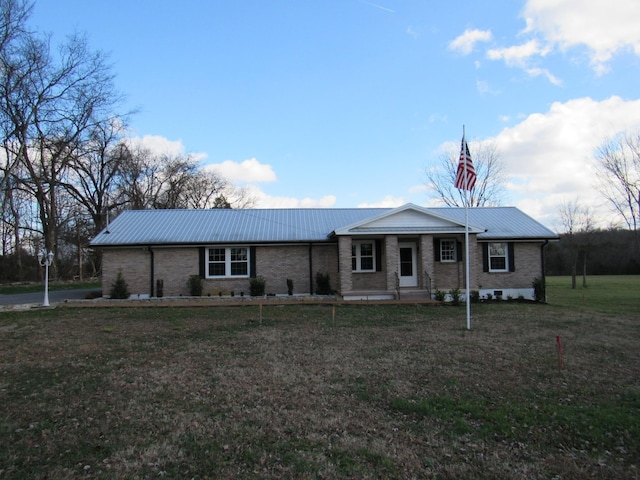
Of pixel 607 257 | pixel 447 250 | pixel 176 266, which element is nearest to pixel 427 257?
pixel 447 250

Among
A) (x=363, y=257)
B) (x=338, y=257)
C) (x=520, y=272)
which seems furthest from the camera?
(x=520, y=272)

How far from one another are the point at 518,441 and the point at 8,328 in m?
13.1

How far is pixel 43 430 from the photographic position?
190 inches

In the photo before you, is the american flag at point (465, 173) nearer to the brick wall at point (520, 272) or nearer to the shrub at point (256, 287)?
the brick wall at point (520, 272)

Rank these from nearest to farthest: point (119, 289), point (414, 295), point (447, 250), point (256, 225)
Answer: point (414, 295) → point (119, 289) → point (447, 250) → point (256, 225)

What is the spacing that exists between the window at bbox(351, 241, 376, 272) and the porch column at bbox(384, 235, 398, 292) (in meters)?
1.42

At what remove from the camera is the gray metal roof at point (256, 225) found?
19953 millimetres

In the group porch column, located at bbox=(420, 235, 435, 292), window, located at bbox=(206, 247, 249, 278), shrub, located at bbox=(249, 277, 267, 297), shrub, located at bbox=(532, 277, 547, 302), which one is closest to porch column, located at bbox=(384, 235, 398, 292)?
porch column, located at bbox=(420, 235, 435, 292)

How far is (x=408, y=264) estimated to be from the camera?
801 inches

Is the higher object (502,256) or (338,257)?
(338,257)

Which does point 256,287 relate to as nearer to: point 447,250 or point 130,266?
point 130,266

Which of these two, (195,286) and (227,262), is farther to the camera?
(227,262)

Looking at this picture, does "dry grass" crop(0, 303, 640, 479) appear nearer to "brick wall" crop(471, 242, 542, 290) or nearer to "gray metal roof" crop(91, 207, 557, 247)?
"gray metal roof" crop(91, 207, 557, 247)

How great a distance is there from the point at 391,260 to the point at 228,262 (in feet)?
24.9
